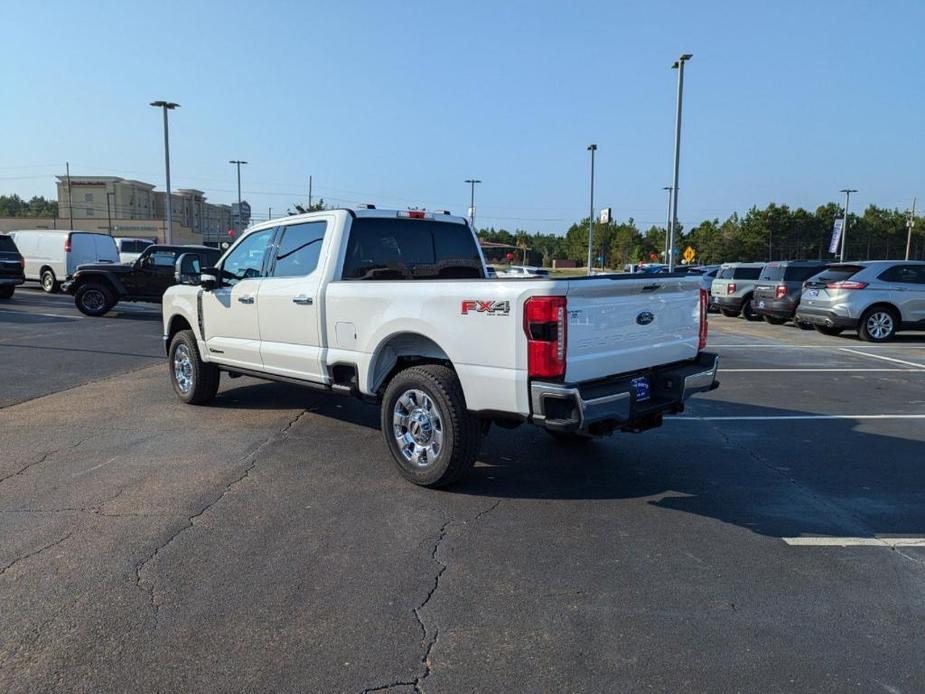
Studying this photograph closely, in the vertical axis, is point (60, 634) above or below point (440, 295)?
below

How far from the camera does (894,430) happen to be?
7109mm

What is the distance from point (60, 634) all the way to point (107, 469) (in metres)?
2.68

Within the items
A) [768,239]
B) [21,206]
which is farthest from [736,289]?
[21,206]

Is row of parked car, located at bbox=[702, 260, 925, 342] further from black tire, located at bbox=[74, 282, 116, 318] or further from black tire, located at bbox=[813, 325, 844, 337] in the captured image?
black tire, located at bbox=[74, 282, 116, 318]

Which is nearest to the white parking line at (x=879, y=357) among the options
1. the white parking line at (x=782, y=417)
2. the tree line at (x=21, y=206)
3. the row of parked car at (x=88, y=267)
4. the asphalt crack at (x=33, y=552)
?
the white parking line at (x=782, y=417)

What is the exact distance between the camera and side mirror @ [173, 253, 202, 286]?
7395 mm

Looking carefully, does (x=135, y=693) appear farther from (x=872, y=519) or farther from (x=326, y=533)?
(x=872, y=519)

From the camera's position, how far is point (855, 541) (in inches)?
169

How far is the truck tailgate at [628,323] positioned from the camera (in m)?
4.46

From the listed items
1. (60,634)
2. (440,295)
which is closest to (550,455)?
(440,295)

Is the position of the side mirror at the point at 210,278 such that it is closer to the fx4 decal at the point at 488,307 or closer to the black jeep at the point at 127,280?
the fx4 decal at the point at 488,307

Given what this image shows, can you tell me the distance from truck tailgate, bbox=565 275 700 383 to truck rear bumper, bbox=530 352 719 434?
100 mm

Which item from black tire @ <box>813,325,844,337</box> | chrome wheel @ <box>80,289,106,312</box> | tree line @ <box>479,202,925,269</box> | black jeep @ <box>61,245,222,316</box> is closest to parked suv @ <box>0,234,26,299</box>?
black jeep @ <box>61,245,222,316</box>

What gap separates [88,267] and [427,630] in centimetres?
1804
